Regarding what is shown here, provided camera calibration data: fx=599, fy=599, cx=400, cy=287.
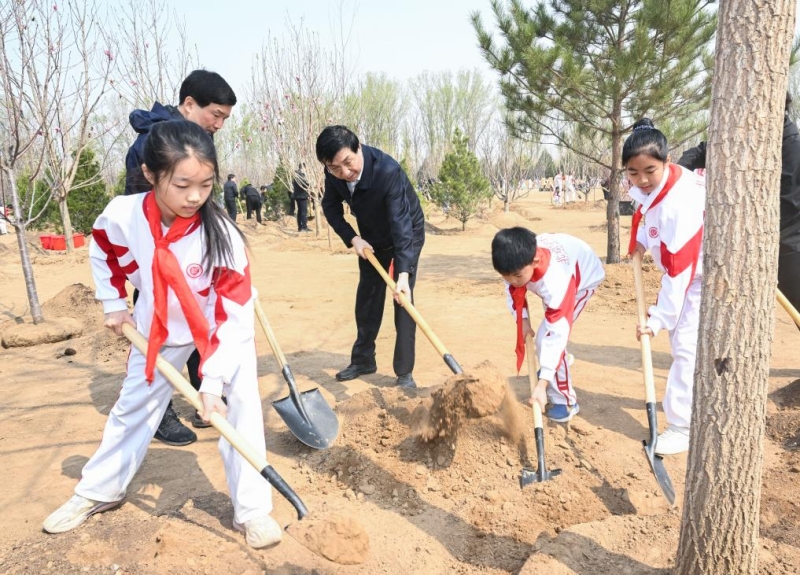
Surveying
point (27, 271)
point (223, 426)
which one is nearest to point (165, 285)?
point (223, 426)

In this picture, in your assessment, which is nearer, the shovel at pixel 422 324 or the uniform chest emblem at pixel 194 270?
the uniform chest emblem at pixel 194 270

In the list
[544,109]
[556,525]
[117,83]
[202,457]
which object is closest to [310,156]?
[117,83]

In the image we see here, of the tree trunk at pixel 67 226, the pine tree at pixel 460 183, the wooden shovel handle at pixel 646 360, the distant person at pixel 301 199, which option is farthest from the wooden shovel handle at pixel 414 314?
the pine tree at pixel 460 183

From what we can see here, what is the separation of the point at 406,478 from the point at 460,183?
42.4 ft

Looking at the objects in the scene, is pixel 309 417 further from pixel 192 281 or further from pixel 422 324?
pixel 192 281

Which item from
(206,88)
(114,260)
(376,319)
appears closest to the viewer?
(114,260)

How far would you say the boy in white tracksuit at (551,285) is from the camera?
273 cm

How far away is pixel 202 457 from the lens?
3018 mm

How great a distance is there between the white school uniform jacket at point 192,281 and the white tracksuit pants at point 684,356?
6.62 feet

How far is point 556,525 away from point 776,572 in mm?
813

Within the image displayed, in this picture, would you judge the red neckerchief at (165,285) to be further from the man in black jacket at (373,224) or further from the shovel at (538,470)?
the shovel at (538,470)

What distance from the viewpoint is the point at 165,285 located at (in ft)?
6.94

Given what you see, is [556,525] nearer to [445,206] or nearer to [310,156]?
[310,156]

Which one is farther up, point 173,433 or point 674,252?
point 674,252
